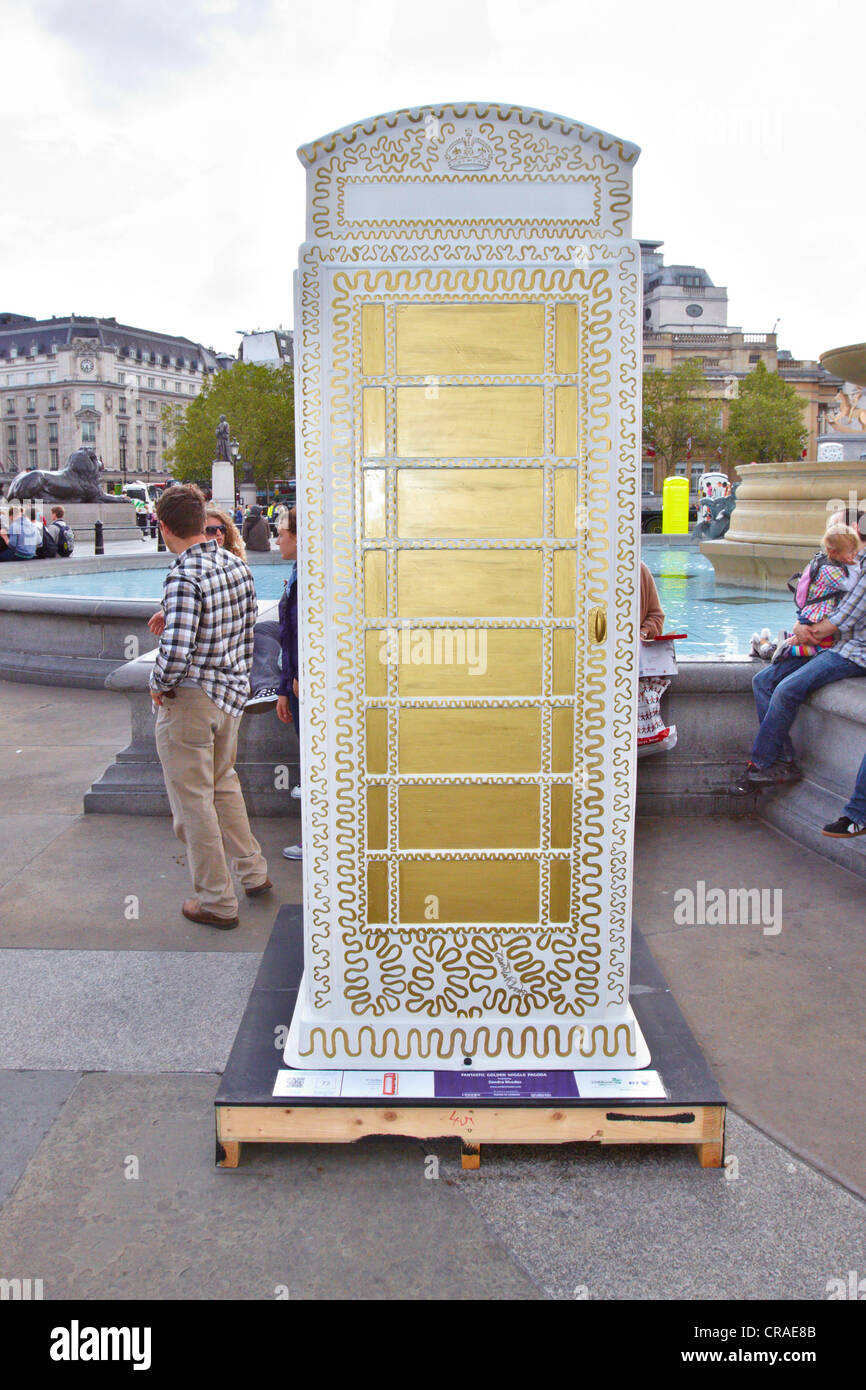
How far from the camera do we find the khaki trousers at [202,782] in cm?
486

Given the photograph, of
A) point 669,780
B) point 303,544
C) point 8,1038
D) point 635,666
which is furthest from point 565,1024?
point 669,780

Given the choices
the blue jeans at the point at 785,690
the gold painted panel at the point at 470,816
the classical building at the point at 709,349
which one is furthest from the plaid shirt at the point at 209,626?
the classical building at the point at 709,349

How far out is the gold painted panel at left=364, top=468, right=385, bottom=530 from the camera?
3.26 meters

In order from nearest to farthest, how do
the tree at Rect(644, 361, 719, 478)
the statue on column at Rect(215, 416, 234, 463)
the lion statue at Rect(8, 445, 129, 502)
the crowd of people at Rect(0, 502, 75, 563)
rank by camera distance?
the crowd of people at Rect(0, 502, 75, 563) → the lion statue at Rect(8, 445, 129, 502) → the statue on column at Rect(215, 416, 234, 463) → the tree at Rect(644, 361, 719, 478)

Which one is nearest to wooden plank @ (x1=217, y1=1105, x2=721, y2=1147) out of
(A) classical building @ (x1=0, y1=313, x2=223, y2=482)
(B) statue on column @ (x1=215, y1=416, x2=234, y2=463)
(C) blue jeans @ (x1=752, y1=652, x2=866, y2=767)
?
(C) blue jeans @ (x1=752, y1=652, x2=866, y2=767)

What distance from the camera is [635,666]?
3.34 meters

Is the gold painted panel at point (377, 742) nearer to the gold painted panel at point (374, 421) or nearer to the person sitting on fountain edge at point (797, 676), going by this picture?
the gold painted panel at point (374, 421)

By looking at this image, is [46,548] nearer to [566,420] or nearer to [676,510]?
[676,510]

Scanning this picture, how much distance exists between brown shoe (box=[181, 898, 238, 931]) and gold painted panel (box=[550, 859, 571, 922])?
215cm

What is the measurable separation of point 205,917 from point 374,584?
2443 millimetres

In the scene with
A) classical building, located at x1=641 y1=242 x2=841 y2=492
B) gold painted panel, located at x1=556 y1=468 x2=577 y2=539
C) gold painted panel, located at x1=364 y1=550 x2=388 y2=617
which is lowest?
gold painted panel, located at x1=364 y1=550 x2=388 y2=617

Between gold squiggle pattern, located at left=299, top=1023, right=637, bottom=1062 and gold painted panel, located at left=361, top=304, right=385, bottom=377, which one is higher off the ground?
gold painted panel, located at left=361, top=304, right=385, bottom=377

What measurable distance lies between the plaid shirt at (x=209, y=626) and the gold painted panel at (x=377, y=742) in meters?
1.56

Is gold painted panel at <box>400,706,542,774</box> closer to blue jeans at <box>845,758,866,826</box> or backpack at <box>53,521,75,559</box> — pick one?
blue jeans at <box>845,758,866,826</box>
